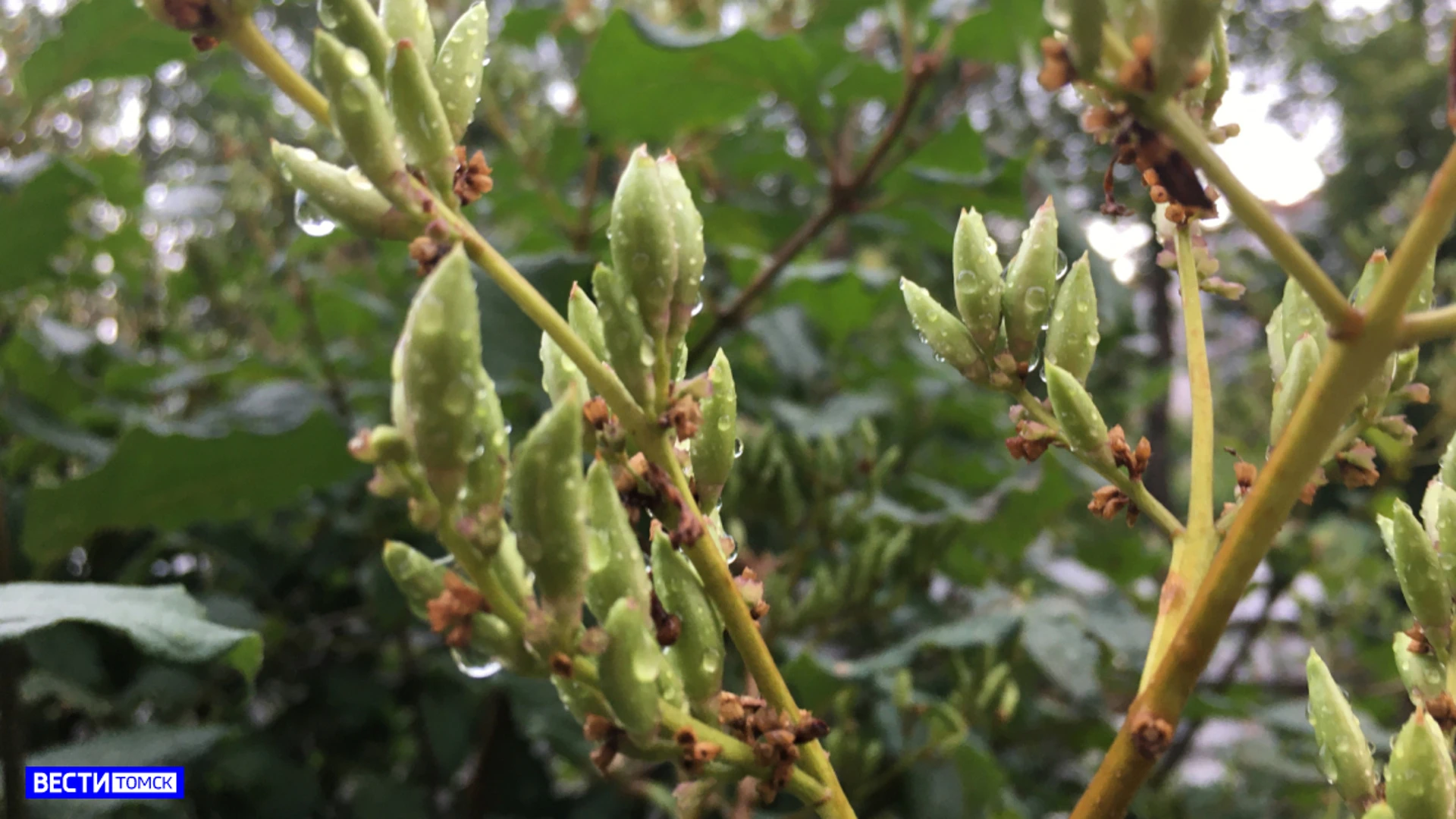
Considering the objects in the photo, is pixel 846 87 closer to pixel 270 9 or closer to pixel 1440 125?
pixel 270 9

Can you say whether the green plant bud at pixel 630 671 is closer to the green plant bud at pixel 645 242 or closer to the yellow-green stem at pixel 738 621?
the yellow-green stem at pixel 738 621

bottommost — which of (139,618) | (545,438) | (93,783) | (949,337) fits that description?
(93,783)

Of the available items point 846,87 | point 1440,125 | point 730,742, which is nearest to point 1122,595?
point 846,87

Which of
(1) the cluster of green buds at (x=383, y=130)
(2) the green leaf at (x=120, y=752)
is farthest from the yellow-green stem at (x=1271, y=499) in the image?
(2) the green leaf at (x=120, y=752)

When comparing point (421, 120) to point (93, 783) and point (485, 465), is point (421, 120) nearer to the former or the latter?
point (485, 465)

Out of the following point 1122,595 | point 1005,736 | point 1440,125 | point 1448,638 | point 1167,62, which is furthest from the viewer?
point 1440,125

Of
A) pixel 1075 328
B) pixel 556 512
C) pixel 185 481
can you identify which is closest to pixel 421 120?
pixel 556 512
